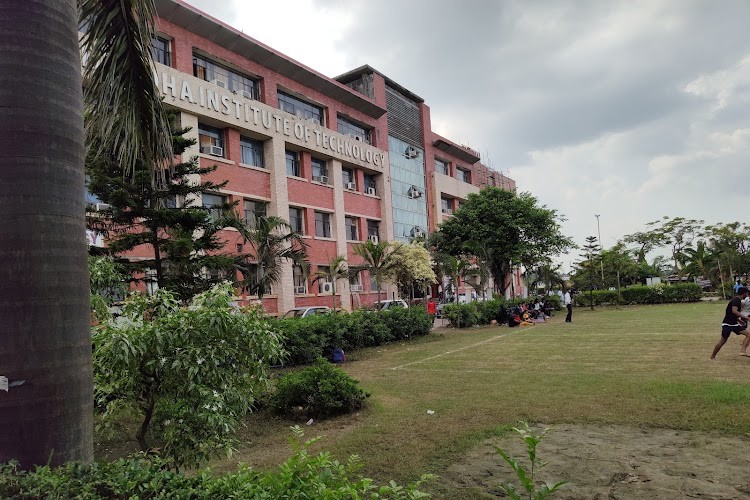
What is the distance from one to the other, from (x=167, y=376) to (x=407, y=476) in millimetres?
2225

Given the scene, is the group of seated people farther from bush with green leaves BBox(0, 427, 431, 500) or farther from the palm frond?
bush with green leaves BBox(0, 427, 431, 500)

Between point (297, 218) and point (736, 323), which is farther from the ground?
point (297, 218)

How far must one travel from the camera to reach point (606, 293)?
1535 inches

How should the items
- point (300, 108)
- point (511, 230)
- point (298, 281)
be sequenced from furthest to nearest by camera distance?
point (511, 230)
point (300, 108)
point (298, 281)

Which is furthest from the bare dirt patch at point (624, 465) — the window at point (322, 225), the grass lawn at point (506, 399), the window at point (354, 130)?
the window at point (354, 130)

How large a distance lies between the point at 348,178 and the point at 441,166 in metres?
15.3

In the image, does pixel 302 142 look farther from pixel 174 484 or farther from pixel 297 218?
pixel 174 484

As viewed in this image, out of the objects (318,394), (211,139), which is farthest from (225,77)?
(318,394)

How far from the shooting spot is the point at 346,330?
575 inches

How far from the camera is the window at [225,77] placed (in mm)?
23375

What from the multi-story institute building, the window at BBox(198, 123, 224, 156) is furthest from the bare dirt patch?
the window at BBox(198, 123, 224, 156)

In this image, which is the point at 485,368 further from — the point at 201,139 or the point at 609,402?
the point at 201,139

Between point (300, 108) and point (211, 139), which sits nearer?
point (211, 139)

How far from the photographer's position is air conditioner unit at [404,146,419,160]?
129 ft
